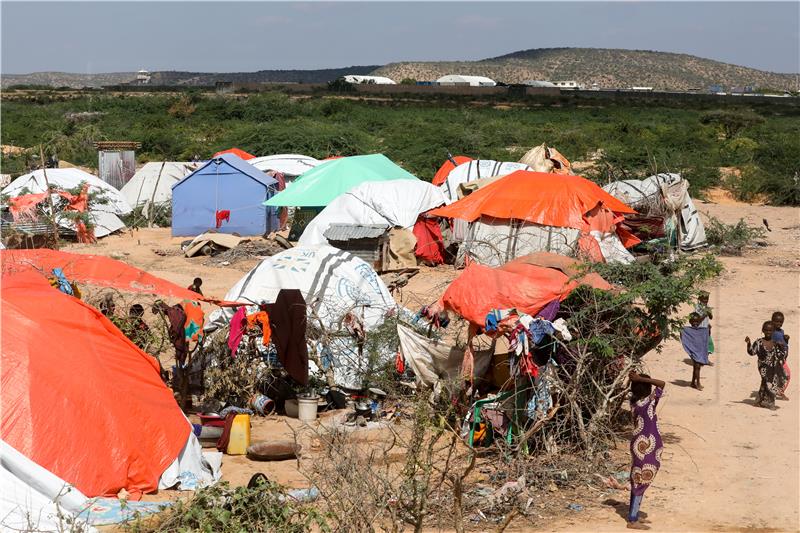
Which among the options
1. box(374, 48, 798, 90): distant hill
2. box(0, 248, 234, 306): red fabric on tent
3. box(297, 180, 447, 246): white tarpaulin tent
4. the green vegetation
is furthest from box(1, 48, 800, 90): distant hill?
box(0, 248, 234, 306): red fabric on tent

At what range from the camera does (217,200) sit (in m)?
20.3

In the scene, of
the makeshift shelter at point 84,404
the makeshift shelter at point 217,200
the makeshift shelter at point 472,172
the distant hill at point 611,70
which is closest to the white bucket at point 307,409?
the makeshift shelter at point 84,404

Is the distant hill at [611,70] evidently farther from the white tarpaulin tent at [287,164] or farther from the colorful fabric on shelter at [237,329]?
the colorful fabric on shelter at [237,329]

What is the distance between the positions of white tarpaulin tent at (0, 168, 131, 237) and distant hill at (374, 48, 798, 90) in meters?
106

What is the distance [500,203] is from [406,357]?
282 inches

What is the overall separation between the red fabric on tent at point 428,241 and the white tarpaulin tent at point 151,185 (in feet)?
23.8

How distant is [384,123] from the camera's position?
155ft

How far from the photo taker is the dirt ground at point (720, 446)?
7.43 meters

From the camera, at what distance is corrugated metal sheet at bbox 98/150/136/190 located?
24250 mm

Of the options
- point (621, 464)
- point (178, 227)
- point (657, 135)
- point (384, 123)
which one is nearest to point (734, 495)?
point (621, 464)

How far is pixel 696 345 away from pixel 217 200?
12.2 m

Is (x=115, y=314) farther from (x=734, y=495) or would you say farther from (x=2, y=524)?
(x=734, y=495)

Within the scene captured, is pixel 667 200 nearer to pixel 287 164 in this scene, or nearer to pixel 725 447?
pixel 725 447

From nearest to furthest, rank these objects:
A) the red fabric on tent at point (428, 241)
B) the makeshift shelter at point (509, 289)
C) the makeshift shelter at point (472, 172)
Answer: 1. the makeshift shelter at point (509, 289)
2. the red fabric on tent at point (428, 241)
3. the makeshift shelter at point (472, 172)
